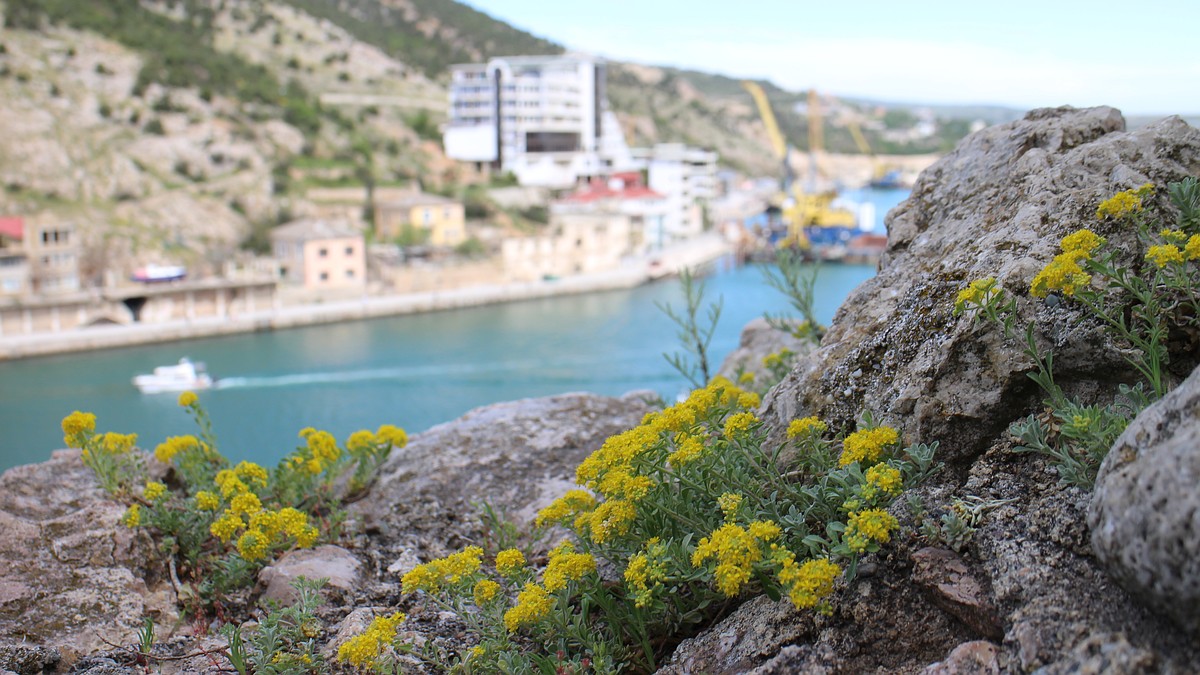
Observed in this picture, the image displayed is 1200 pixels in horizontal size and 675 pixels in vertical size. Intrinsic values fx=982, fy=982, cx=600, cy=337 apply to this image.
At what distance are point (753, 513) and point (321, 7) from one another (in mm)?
55772

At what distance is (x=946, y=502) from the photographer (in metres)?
1.66

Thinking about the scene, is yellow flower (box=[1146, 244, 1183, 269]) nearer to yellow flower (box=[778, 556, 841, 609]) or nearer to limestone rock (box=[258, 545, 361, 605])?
yellow flower (box=[778, 556, 841, 609])

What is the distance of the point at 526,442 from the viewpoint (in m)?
3.11

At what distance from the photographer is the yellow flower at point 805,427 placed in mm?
1732

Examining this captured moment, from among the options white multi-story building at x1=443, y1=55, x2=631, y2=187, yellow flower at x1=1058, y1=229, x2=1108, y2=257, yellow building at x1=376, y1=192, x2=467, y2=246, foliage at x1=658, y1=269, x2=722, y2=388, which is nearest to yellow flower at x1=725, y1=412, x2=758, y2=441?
yellow flower at x1=1058, y1=229, x2=1108, y2=257

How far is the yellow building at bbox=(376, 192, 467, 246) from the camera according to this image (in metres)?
27.9

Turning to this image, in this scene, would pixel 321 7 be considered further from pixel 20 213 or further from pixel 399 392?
pixel 399 392

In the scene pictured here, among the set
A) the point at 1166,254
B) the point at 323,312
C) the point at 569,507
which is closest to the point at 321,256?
the point at 323,312

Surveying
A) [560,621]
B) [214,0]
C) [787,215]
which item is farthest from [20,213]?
[787,215]

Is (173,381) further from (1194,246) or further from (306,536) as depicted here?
(1194,246)

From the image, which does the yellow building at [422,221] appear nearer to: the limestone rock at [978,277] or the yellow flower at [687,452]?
the limestone rock at [978,277]

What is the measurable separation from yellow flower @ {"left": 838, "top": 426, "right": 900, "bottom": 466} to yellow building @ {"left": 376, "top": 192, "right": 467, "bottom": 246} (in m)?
26.7

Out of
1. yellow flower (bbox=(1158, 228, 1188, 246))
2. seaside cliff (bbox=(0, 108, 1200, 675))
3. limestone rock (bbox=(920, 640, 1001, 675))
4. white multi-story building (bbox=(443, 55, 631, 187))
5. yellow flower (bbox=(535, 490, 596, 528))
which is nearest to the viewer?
seaside cliff (bbox=(0, 108, 1200, 675))

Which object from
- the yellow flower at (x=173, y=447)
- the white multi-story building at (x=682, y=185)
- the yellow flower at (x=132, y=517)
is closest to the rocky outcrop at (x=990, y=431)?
the yellow flower at (x=132, y=517)
